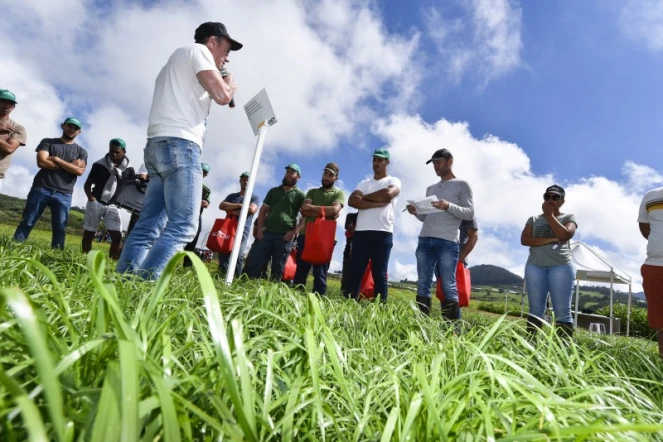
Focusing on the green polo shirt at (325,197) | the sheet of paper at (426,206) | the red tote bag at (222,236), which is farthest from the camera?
the red tote bag at (222,236)

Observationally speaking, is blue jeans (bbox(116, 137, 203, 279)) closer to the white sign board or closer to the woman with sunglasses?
the white sign board

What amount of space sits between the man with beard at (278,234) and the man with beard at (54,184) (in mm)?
2334

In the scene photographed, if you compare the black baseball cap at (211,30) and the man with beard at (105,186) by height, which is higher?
the black baseball cap at (211,30)

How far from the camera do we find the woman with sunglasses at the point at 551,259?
3.97 meters

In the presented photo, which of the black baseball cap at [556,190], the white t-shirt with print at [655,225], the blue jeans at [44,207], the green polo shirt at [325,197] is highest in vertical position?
the black baseball cap at [556,190]

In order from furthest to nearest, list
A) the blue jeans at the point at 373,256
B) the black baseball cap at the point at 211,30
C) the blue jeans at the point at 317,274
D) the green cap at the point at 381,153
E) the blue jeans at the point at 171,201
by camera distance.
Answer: the blue jeans at the point at 317,274, the green cap at the point at 381,153, the blue jeans at the point at 373,256, the black baseball cap at the point at 211,30, the blue jeans at the point at 171,201

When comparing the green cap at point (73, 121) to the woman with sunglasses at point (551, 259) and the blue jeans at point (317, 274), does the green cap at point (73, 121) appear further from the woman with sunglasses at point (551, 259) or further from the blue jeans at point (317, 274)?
the woman with sunglasses at point (551, 259)

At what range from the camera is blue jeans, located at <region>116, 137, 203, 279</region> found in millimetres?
2865

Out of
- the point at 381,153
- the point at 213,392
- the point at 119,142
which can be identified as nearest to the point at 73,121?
the point at 119,142

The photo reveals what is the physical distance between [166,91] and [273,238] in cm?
277

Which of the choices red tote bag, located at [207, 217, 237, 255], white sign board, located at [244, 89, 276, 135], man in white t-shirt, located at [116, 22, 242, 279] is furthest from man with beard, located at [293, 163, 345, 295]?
man in white t-shirt, located at [116, 22, 242, 279]

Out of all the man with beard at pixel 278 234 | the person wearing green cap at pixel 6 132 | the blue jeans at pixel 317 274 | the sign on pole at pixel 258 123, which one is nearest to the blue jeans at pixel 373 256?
the blue jeans at pixel 317 274

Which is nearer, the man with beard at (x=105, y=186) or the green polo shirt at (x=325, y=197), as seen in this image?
the green polo shirt at (x=325, y=197)

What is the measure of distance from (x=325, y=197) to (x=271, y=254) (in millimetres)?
1132
